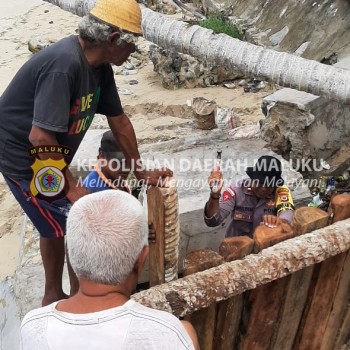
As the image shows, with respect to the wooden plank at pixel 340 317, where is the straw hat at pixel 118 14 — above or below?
above

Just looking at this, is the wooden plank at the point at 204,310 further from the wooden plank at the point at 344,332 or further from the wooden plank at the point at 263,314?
the wooden plank at the point at 344,332

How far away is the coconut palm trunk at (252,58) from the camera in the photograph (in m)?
5.14

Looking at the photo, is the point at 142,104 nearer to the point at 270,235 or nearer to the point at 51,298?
the point at 51,298

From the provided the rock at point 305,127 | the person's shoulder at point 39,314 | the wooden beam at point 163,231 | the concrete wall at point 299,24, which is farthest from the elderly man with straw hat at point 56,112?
the concrete wall at point 299,24

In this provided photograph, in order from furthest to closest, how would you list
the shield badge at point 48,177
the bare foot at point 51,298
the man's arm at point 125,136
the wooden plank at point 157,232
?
the man's arm at point 125,136 → the bare foot at point 51,298 → the shield badge at point 48,177 → the wooden plank at point 157,232

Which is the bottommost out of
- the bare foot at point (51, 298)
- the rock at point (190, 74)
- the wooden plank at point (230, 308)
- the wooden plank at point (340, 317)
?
the rock at point (190, 74)

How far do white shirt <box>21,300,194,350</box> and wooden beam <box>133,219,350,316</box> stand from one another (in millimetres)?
355

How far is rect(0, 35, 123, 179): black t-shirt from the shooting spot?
2.48 meters

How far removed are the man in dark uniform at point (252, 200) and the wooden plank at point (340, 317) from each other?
2.45ft

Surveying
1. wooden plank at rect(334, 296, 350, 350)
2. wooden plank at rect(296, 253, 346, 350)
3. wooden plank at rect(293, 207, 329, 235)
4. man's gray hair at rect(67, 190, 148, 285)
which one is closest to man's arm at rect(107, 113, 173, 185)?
wooden plank at rect(293, 207, 329, 235)

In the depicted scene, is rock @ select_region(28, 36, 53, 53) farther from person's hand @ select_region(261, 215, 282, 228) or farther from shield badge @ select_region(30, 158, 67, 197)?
person's hand @ select_region(261, 215, 282, 228)

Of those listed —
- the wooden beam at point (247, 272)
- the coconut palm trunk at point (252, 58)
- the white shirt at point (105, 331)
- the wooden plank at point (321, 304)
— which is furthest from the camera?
the coconut palm trunk at point (252, 58)

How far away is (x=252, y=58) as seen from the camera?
237 inches

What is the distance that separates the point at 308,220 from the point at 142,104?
19.8 feet
